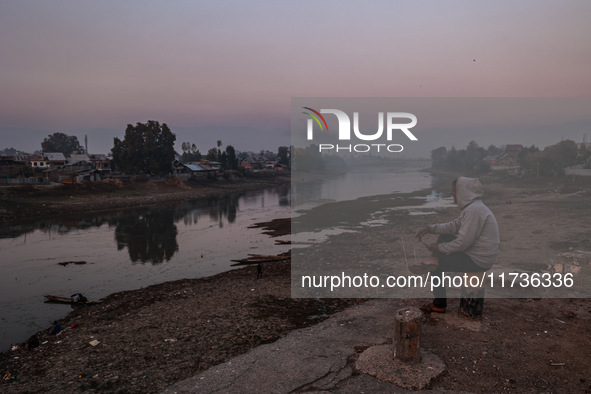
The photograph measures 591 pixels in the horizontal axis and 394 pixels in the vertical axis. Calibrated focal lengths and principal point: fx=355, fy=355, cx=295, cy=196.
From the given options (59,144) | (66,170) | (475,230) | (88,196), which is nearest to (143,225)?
(88,196)

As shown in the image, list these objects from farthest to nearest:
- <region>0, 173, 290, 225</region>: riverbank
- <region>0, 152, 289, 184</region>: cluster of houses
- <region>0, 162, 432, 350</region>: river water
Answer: <region>0, 152, 289, 184</region>: cluster of houses < <region>0, 173, 290, 225</region>: riverbank < <region>0, 162, 432, 350</region>: river water

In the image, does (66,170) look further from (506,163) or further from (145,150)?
(506,163)

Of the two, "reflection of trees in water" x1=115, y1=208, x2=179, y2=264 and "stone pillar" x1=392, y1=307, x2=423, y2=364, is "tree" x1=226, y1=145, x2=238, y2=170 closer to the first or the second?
"reflection of trees in water" x1=115, y1=208, x2=179, y2=264

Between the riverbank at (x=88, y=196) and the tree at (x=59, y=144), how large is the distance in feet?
264

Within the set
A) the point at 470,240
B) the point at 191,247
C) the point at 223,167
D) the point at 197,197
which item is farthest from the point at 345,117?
the point at 223,167

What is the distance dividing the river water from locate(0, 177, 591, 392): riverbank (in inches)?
88.7

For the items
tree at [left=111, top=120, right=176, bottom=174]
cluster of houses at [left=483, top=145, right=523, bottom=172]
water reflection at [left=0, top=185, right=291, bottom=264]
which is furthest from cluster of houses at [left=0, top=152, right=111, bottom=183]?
cluster of houses at [left=483, top=145, right=523, bottom=172]

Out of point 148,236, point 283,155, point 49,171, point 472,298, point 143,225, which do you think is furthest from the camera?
point 283,155

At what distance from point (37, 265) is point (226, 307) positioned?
14384 millimetres

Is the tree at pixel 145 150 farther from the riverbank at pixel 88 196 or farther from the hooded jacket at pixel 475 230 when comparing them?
the hooded jacket at pixel 475 230

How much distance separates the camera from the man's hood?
5.99 meters

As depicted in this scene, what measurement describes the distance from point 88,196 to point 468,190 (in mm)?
47011

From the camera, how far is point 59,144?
12119 cm

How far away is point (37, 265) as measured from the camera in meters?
17.8
